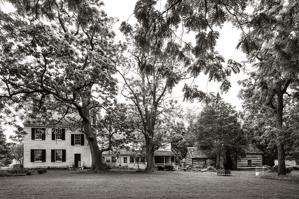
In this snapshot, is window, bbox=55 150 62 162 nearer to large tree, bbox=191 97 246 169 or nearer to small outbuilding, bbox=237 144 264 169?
large tree, bbox=191 97 246 169

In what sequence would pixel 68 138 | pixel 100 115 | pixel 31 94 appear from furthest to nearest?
pixel 68 138 < pixel 100 115 < pixel 31 94

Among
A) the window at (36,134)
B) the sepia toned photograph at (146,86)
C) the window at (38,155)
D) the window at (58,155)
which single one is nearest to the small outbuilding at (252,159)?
the sepia toned photograph at (146,86)

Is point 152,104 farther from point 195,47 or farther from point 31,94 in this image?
point 195,47

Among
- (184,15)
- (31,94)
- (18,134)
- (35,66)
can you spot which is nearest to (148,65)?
(184,15)

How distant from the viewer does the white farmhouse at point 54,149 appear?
1517 inches

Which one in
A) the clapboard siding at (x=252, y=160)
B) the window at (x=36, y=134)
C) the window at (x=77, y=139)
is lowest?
the clapboard siding at (x=252, y=160)

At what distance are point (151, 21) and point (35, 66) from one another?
1203cm

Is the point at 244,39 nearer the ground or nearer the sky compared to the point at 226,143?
nearer the sky

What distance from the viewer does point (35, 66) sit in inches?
632

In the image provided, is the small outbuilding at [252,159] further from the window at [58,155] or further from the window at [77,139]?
the window at [58,155]

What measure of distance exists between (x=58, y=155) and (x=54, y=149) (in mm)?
974

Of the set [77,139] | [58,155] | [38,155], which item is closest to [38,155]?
[38,155]

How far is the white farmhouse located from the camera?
38.5 m

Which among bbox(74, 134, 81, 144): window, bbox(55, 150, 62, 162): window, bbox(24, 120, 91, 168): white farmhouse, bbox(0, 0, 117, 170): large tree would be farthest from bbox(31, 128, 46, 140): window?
bbox(0, 0, 117, 170): large tree
